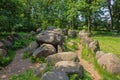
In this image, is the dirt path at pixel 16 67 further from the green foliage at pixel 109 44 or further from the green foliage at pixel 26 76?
the green foliage at pixel 109 44

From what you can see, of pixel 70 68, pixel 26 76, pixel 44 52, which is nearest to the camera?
pixel 70 68

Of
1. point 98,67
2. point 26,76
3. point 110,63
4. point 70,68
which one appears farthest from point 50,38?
point 70,68

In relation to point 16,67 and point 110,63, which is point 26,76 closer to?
point 16,67

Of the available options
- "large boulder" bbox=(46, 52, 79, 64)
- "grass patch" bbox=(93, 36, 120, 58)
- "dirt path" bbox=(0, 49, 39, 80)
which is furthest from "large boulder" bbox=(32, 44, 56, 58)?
"grass patch" bbox=(93, 36, 120, 58)

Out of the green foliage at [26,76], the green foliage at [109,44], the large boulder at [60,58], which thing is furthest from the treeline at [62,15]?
the green foliage at [26,76]

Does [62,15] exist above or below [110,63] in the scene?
above

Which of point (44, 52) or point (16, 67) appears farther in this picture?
point (44, 52)

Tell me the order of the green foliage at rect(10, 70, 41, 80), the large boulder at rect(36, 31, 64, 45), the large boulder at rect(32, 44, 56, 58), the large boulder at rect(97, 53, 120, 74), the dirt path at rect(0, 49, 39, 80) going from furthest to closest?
the large boulder at rect(36, 31, 64, 45) < the large boulder at rect(32, 44, 56, 58) < the dirt path at rect(0, 49, 39, 80) < the large boulder at rect(97, 53, 120, 74) < the green foliage at rect(10, 70, 41, 80)

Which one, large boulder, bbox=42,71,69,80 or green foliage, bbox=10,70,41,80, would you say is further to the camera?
green foliage, bbox=10,70,41,80

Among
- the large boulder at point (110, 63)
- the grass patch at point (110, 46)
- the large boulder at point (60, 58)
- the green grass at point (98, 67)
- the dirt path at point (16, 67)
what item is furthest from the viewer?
the grass patch at point (110, 46)

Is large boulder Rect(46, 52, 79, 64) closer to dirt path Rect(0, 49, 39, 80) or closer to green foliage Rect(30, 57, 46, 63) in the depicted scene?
green foliage Rect(30, 57, 46, 63)

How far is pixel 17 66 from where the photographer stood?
16.8 m

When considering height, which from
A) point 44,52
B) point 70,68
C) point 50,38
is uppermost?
point 50,38

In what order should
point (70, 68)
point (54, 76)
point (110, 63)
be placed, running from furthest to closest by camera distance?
point (110, 63) → point (70, 68) → point (54, 76)
